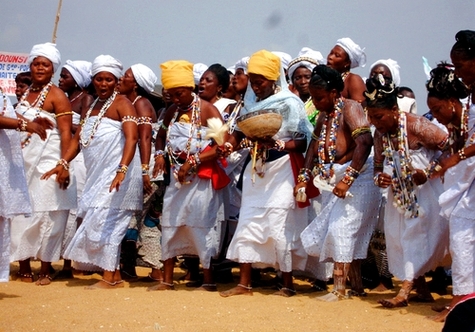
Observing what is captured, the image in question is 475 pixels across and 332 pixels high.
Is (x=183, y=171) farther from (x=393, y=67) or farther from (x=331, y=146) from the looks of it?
(x=393, y=67)

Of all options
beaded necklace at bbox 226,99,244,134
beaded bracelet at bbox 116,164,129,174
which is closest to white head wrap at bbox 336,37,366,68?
beaded necklace at bbox 226,99,244,134

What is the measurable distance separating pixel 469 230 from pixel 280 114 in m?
2.23

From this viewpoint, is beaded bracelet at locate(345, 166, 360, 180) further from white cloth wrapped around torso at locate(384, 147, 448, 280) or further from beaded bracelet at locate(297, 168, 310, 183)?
beaded bracelet at locate(297, 168, 310, 183)

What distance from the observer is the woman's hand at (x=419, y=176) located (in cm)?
676

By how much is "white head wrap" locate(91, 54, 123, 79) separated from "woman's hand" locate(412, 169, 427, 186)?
3735 millimetres

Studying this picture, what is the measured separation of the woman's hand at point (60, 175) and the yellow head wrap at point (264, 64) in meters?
2.40

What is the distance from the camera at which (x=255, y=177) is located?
307 inches

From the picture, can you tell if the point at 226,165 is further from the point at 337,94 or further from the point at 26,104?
the point at 26,104

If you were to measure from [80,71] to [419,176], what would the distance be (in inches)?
217

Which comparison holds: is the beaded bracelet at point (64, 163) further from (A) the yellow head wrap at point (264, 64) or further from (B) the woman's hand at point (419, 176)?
(B) the woman's hand at point (419, 176)

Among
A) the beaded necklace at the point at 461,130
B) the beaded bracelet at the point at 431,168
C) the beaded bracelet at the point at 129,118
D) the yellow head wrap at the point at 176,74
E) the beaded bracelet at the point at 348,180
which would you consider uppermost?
the yellow head wrap at the point at 176,74

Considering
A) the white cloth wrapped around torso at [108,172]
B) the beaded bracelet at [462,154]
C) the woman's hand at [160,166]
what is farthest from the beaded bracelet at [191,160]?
the beaded bracelet at [462,154]

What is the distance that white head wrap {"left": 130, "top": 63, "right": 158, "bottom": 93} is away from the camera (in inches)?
355

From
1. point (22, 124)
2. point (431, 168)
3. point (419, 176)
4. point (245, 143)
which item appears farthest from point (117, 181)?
point (431, 168)
